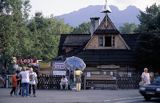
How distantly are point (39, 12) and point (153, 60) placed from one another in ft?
176

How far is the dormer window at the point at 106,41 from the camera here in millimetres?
49494

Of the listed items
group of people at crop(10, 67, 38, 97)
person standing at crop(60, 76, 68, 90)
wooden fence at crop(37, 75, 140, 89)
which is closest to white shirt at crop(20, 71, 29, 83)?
group of people at crop(10, 67, 38, 97)

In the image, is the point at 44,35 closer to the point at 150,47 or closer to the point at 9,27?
the point at 9,27

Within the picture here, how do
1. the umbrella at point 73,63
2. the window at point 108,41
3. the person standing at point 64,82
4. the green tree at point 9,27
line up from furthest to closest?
the green tree at point 9,27, the window at point 108,41, the umbrella at point 73,63, the person standing at point 64,82

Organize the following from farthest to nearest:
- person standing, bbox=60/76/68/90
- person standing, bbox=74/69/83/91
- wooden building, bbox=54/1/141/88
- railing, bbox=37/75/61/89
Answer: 1. wooden building, bbox=54/1/141/88
2. railing, bbox=37/75/61/89
3. person standing, bbox=60/76/68/90
4. person standing, bbox=74/69/83/91

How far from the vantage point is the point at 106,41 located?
1965 inches

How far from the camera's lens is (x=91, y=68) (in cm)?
4809

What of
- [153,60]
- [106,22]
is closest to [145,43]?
[153,60]

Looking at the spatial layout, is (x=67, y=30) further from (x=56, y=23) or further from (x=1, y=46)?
(x=1, y=46)

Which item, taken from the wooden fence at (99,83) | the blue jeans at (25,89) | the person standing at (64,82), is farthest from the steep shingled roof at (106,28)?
the blue jeans at (25,89)

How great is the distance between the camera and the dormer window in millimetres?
49494

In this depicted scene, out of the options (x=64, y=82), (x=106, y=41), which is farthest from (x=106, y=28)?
(x=64, y=82)

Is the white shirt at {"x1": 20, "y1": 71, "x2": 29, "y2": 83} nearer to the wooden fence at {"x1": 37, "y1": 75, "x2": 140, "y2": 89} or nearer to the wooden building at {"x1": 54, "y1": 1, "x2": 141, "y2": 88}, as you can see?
the wooden fence at {"x1": 37, "y1": 75, "x2": 140, "y2": 89}

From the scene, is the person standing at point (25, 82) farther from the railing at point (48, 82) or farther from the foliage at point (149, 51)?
the foliage at point (149, 51)
